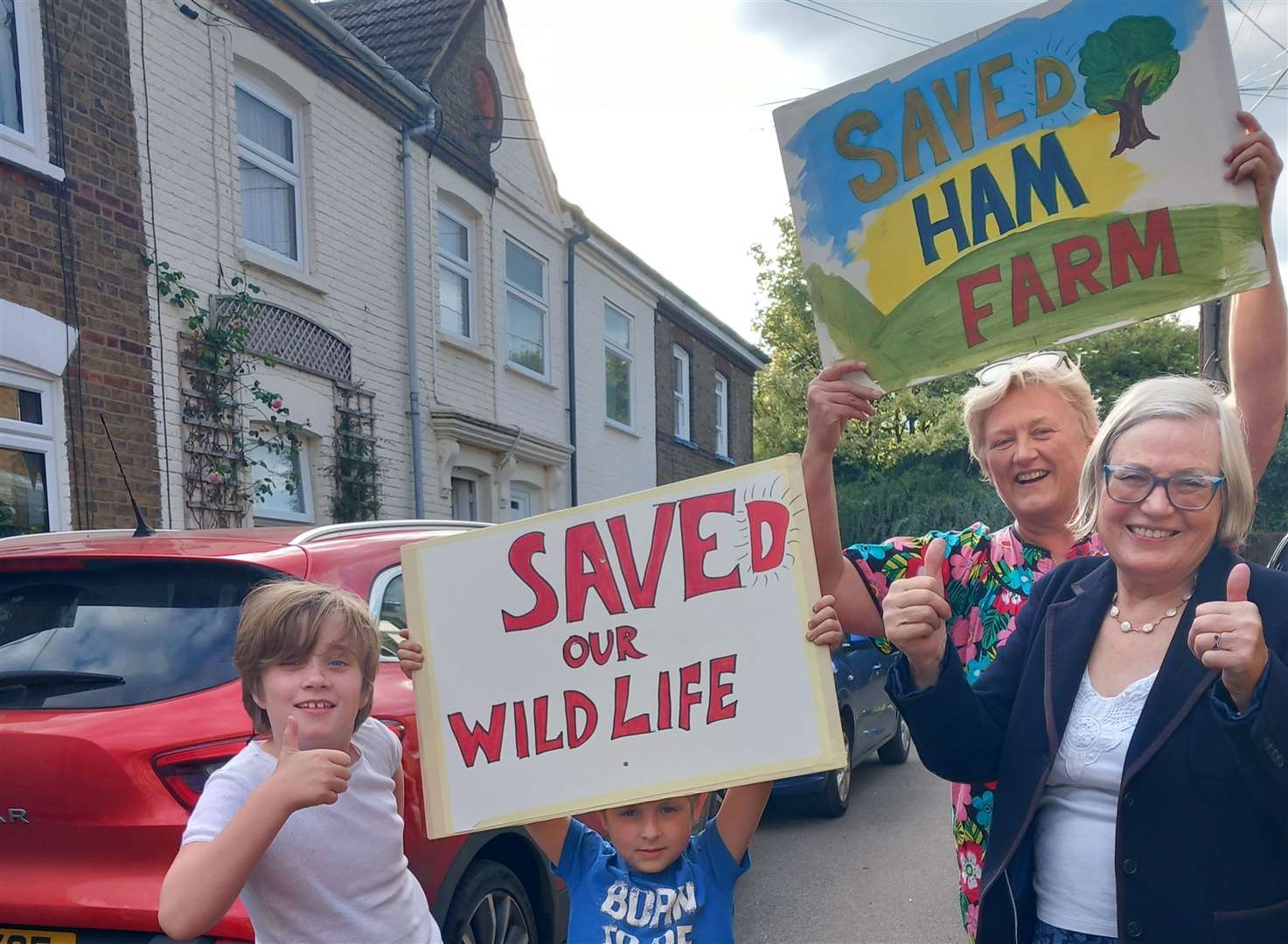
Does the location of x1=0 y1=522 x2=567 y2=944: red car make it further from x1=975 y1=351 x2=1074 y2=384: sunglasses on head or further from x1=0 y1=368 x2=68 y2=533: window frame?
x1=0 y1=368 x2=68 y2=533: window frame

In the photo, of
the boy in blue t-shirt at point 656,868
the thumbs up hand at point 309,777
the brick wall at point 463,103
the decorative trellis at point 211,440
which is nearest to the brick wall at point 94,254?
the decorative trellis at point 211,440

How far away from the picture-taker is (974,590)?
2096mm

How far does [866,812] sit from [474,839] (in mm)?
4351

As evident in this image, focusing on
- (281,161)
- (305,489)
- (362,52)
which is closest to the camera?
(281,161)

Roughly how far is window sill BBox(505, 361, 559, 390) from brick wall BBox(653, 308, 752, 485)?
3095 millimetres

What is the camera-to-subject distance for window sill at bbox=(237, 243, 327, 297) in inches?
322

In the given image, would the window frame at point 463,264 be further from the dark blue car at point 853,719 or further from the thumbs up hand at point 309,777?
the thumbs up hand at point 309,777

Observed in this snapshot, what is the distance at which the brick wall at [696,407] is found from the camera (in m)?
17.2

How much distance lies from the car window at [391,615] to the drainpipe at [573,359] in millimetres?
10422

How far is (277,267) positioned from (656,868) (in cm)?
768

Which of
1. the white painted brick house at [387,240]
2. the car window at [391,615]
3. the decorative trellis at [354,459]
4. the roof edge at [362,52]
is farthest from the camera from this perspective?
the decorative trellis at [354,459]

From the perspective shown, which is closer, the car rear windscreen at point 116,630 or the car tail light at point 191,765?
the car tail light at point 191,765

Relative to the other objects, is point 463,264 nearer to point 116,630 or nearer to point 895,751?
point 895,751

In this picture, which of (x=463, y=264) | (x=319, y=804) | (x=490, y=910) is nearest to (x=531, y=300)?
(x=463, y=264)
